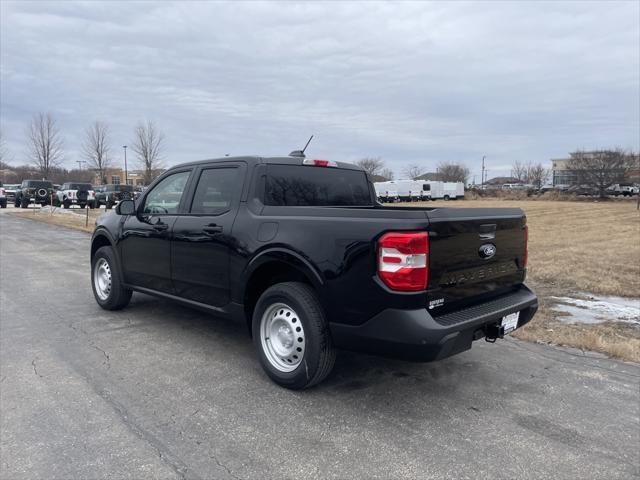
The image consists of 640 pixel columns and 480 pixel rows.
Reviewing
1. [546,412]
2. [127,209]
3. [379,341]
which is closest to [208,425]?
[379,341]

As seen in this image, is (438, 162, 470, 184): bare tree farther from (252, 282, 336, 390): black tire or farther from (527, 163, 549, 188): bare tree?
(252, 282, 336, 390): black tire

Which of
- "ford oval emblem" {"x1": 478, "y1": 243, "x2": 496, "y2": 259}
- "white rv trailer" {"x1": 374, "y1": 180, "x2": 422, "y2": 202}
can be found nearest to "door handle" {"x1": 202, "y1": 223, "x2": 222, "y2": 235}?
"ford oval emblem" {"x1": 478, "y1": 243, "x2": 496, "y2": 259}

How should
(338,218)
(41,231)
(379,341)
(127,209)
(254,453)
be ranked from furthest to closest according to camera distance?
1. (41,231)
2. (127,209)
3. (338,218)
4. (379,341)
5. (254,453)

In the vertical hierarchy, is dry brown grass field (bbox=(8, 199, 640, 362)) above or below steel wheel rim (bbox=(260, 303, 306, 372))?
below

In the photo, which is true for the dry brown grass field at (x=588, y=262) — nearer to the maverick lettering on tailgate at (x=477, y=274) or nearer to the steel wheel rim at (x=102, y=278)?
the maverick lettering on tailgate at (x=477, y=274)

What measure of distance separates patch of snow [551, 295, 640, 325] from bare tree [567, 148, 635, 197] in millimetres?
52751

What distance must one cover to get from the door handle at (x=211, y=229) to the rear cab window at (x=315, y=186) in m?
0.50

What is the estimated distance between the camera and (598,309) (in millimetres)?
6320

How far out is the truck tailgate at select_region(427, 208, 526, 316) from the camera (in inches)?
126

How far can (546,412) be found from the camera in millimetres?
3449

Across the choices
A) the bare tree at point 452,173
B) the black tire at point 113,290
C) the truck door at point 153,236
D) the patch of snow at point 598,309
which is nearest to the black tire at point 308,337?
the truck door at point 153,236

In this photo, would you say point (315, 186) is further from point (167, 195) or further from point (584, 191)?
point (584, 191)

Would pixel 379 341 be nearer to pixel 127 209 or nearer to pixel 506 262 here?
pixel 506 262

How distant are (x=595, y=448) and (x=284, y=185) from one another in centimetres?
298
